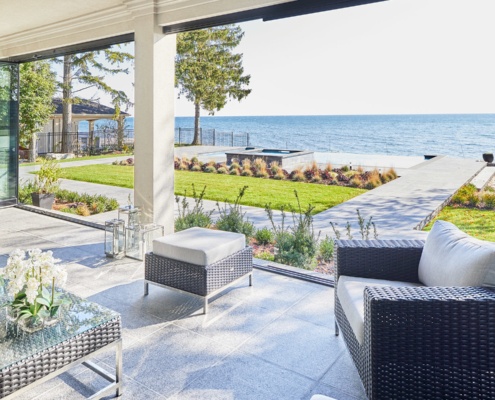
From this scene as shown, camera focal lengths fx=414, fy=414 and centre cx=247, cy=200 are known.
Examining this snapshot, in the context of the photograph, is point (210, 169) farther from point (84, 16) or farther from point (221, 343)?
point (221, 343)

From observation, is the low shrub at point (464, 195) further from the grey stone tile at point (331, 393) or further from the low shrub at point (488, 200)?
the grey stone tile at point (331, 393)

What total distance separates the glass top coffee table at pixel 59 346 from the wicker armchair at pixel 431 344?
4.07 ft

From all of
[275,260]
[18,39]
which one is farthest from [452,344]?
[18,39]

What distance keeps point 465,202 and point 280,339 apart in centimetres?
588

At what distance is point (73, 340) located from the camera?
1880mm

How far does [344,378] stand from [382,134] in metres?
39.5

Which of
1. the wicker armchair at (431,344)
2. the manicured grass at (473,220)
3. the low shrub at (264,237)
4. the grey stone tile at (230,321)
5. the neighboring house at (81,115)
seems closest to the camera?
the wicker armchair at (431,344)

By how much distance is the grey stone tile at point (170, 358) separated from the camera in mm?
2201

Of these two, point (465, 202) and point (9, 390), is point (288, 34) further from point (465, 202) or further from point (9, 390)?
point (9, 390)

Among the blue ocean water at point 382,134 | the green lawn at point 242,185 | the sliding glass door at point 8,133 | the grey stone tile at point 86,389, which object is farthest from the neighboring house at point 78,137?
the blue ocean water at point 382,134

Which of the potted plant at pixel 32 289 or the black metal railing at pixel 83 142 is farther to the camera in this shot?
the black metal railing at pixel 83 142

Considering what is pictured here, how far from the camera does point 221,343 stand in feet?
8.54

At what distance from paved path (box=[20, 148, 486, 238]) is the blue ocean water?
17.5 meters

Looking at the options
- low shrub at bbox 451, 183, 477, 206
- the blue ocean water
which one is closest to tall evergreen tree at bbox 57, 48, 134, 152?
low shrub at bbox 451, 183, 477, 206
